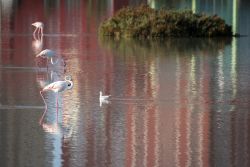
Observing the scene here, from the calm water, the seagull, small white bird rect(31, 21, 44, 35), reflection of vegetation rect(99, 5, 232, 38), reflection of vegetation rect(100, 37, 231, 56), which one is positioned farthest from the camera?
reflection of vegetation rect(99, 5, 232, 38)

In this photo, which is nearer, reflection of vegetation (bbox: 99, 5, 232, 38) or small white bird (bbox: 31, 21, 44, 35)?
small white bird (bbox: 31, 21, 44, 35)

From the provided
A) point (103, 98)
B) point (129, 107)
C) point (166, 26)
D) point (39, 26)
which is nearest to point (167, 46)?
point (166, 26)

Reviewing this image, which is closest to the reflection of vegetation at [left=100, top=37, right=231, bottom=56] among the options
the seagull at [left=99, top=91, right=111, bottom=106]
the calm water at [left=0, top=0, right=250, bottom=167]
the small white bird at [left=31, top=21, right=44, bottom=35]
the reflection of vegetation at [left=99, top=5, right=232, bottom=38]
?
the calm water at [left=0, top=0, right=250, bottom=167]

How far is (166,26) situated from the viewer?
32000 millimetres

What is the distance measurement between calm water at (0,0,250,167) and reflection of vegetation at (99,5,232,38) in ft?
12.3

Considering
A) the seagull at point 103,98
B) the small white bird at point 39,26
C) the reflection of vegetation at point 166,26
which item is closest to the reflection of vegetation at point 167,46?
the reflection of vegetation at point 166,26

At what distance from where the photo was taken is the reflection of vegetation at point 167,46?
2603 cm

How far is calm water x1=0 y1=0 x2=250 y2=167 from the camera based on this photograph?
451 inches

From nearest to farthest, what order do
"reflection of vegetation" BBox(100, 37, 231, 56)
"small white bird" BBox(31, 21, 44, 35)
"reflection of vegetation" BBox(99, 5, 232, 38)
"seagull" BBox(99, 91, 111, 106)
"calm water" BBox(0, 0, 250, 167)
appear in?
"calm water" BBox(0, 0, 250, 167) → "seagull" BBox(99, 91, 111, 106) → "reflection of vegetation" BBox(100, 37, 231, 56) → "small white bird" BBox(31, 21, 44, 35) → "reflection of vegetation" BBox(99, 5, 232, 38)

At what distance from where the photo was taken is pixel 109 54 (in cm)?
2503

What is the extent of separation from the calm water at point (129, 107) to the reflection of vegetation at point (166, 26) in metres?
3.74

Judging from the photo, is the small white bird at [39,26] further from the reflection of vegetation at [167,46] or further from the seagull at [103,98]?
the seagull at [103,98]

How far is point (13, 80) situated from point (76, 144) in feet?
22.4

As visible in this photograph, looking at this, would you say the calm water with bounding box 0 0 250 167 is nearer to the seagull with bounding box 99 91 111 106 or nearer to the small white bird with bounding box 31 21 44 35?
the seagull with bounding box 99 91 111 106
